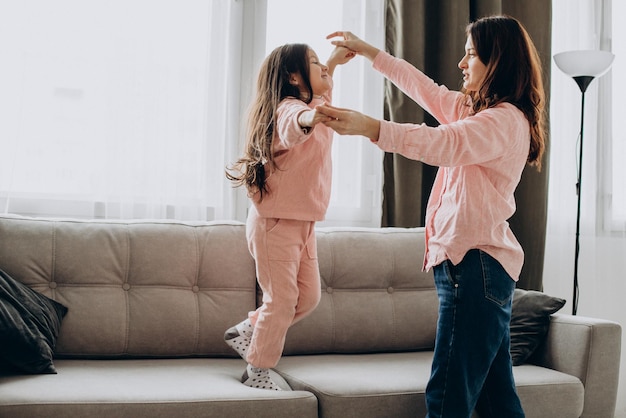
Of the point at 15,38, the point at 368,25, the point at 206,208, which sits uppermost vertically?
the point at 368,25

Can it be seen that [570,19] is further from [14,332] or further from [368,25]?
[14,332]

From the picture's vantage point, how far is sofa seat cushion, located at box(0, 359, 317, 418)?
173cm

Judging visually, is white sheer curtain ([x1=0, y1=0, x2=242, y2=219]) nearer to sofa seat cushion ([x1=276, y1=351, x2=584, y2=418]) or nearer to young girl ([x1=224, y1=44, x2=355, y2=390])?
young girl ([x1=224, y1=44, x2=355, y2=390])

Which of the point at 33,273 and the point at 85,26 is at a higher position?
the point at 85,26

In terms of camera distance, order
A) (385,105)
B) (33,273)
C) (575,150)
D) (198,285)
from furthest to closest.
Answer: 1. (575,150)
2. (385,105)
3. (198,285)
4. (33,273)

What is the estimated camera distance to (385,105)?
3244 millimetres

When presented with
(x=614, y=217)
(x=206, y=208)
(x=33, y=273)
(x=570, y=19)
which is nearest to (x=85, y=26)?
(x=206, y=208)

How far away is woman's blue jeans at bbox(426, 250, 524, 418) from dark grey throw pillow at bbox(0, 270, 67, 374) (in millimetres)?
1064

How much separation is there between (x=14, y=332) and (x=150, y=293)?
0.49 metres

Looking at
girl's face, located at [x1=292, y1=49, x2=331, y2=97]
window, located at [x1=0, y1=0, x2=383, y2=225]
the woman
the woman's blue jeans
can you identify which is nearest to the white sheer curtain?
window, located at [x1=0, y1=0, x2=383, y2=225]

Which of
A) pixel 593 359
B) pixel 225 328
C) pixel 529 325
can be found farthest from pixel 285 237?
pixel 593 359

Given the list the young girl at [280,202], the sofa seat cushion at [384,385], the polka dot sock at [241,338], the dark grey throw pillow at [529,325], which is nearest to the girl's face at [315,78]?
the young girl at [280,202]

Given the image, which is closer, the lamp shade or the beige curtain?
the lamp shade

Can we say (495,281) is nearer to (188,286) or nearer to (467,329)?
(467,329)
